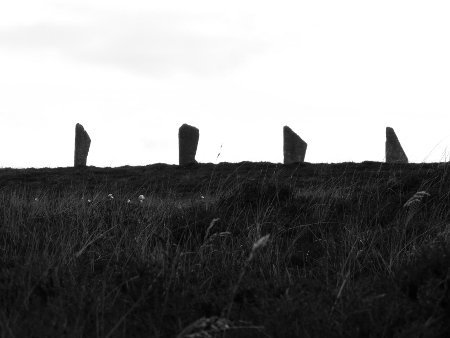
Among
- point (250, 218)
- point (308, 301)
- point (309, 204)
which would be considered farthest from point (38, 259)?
point (309, 204)

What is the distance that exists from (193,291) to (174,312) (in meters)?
0.50

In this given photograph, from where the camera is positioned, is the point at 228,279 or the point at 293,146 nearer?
the point at 228,279

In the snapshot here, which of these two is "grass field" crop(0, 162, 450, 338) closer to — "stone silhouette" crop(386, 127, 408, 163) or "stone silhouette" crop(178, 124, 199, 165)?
"stone silhouette" crop(386, 127, 408, 163)

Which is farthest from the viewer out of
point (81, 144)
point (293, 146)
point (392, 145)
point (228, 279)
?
point (81, 144)

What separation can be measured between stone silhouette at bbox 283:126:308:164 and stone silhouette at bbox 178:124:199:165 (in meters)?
3.51

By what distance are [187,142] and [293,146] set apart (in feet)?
13.4

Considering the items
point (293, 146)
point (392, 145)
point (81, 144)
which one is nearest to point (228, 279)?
point (293, 146)

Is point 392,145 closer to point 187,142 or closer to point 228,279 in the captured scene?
point 187,142

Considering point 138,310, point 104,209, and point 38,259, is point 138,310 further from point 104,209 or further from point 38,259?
point 104,209

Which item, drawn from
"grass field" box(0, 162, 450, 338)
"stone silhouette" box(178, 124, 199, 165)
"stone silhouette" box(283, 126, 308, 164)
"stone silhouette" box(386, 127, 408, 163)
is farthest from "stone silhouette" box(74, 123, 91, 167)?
"grass field" box(0, 162, 450, 338)

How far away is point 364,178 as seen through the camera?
14.6 m

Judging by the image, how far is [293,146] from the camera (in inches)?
1061

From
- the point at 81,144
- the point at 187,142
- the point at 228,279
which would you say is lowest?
the point at 228,279

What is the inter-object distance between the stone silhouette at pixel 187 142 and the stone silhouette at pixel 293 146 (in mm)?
3507
